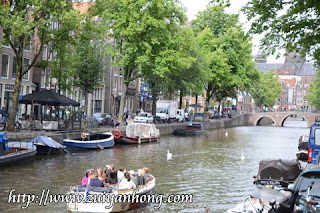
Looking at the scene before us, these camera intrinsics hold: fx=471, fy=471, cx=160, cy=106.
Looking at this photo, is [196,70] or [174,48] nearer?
[174,48]

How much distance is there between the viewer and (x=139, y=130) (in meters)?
44.3

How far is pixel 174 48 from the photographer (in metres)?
48.3

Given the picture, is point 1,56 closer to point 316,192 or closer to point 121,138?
point 121,138

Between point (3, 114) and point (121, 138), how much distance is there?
10080 mm

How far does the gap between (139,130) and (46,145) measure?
15.6 metres

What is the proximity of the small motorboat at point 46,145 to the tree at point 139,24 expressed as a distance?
1606cm

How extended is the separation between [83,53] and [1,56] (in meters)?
9.00

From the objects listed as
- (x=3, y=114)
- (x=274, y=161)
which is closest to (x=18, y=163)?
(x=3, y=114)

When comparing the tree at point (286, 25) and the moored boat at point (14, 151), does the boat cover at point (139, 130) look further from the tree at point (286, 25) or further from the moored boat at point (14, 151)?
the tree at point (286, 25)

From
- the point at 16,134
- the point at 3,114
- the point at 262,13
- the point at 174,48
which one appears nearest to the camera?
the point at 262,13

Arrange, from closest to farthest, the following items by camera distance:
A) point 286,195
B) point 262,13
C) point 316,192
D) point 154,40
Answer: point 316,192 < point 286,195 < point 262,13 < point 154,40

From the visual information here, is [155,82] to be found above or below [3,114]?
above

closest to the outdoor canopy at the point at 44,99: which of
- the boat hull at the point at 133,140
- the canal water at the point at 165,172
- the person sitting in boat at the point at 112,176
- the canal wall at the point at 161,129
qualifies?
the canal wall at the point at 161,129

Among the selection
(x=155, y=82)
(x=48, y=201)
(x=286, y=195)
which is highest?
(x=155, y=82)
